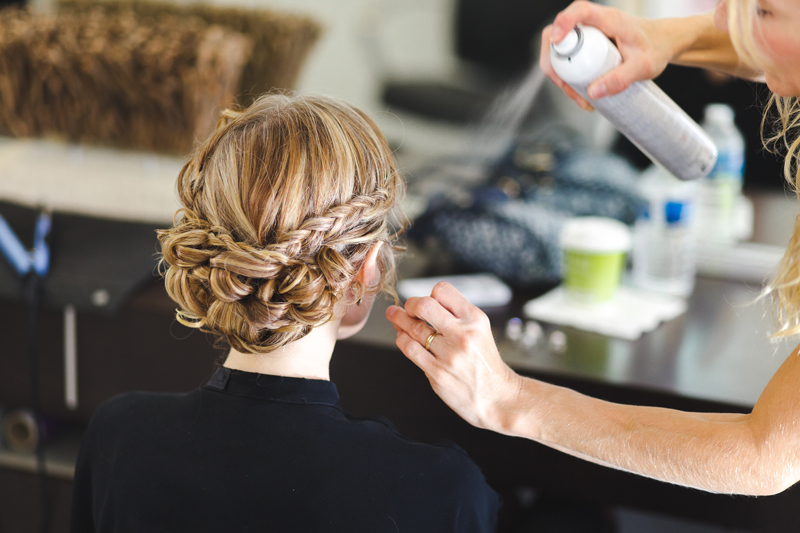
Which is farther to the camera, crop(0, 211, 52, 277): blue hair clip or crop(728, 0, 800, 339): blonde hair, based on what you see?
crop(0, 211, 52, 277): blue hair clip

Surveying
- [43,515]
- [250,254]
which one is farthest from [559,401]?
[43,515]

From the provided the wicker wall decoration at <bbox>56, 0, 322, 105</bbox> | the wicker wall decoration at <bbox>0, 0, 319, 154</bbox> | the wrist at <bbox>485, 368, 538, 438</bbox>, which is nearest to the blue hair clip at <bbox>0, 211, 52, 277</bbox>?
the wicker wall decoration at <bbox>0, 0, 319, 154</bbox>

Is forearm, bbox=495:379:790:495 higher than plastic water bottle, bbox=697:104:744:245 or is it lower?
lower

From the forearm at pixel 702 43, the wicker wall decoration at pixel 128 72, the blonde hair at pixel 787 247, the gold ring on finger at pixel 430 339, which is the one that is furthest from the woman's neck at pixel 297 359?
the wicker wall decoration at pixel 128 72

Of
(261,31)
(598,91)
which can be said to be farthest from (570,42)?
(261,31)

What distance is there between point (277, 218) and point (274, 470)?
250 mm

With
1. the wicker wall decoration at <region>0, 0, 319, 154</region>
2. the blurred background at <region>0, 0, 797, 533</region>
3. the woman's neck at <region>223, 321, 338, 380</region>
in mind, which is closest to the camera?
the woman's neck at <region>223, 321, 338, 380</region>

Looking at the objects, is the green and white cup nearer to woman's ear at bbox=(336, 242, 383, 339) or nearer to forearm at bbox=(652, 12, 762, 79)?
forearm at bbox=(652, 12, 762, 79)

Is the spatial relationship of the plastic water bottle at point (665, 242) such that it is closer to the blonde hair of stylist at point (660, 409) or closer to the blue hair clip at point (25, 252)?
the blonde hair of stylist at point (660, 409)

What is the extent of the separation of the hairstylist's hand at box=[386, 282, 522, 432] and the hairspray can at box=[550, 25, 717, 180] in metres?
0.31

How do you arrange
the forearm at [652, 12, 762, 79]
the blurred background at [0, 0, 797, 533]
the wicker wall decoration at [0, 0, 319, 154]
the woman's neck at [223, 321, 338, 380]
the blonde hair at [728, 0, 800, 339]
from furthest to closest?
the wicker wall decoration at [0, 0, 319, 154]
the blurred background at [0, 0, 797, 533]
the forearm at [652, 12, 762, 79]
the woman's neck at [223, 321, 338, 380]
the blonde hair at [728, 0, 800, 339]

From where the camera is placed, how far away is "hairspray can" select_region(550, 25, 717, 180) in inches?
31.6

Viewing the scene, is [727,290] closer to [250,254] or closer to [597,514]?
[597,514]

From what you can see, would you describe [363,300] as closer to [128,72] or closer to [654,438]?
[654,438]
